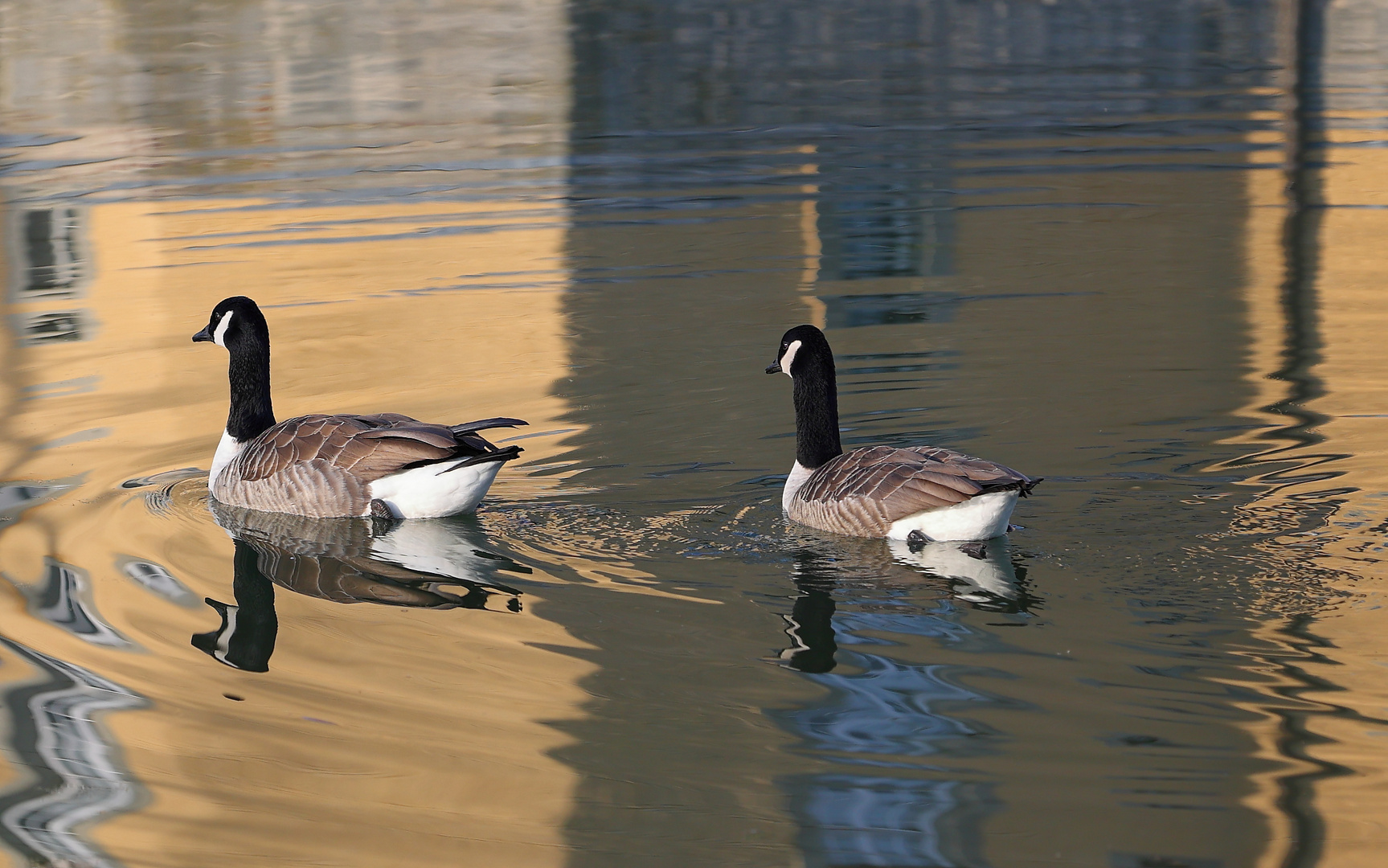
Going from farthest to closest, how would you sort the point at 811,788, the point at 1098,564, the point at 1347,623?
1. the point at 1098,564
2. the point at 1347,623
3. the point at 811,788

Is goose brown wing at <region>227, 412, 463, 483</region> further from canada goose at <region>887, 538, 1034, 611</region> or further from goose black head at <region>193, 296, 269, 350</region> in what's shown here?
canada goose at <region>887, 538, 1034, 611</region>

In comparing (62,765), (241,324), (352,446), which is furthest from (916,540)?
(241,324)

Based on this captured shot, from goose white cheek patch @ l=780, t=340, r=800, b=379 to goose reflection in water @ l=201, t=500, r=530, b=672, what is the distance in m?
2.01

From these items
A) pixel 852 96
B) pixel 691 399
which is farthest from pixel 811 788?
pixel 852 96

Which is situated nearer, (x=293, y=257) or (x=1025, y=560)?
(x=1025, y=560)

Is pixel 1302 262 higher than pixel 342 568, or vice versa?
pixel 1302 262

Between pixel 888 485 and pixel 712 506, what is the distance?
132 centimetres

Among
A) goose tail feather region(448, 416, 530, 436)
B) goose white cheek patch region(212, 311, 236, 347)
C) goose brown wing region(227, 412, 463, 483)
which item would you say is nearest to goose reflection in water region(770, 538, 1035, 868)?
goose tail feather region(448, 416, 530, 436)

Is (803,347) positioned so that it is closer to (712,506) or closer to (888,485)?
(712,506)

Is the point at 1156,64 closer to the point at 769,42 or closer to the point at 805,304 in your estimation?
the point at 769,42

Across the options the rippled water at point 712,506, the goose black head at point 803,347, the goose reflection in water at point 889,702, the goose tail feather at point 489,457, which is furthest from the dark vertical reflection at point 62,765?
the goose black head at point 803,347

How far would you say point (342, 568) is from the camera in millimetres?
8859

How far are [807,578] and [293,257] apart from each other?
10234 millimetres

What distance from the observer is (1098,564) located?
26.5ft
